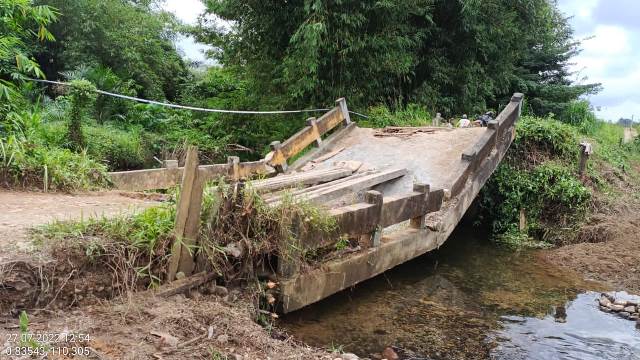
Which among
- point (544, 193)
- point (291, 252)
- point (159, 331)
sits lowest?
point (159, 331)

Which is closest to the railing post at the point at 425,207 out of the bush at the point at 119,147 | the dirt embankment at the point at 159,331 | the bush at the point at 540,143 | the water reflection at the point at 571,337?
the water reflection at the point at 571,337

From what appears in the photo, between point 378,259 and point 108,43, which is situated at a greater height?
point 108,43

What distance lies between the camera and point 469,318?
4.97m

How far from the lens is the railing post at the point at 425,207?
5.74 metres

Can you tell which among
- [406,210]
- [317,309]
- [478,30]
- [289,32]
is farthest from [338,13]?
[317,309]

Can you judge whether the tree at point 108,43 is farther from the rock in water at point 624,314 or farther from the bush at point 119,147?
the rock in water at point 624,314

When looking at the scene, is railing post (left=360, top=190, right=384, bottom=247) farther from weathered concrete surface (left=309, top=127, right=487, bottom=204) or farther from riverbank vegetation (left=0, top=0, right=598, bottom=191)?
riverbank vegetation (left=0, top=0, right=598, bottom=191)

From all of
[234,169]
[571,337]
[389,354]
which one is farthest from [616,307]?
[234,169]

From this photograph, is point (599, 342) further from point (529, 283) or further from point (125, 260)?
point (125, 260)

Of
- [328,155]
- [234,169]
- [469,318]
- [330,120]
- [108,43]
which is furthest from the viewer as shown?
[108,43]

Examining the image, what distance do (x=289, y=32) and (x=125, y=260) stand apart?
30.2 feet

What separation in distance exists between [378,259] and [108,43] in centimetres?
1400

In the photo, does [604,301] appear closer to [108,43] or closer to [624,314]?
[624,314]

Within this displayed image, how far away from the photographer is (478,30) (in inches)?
497
